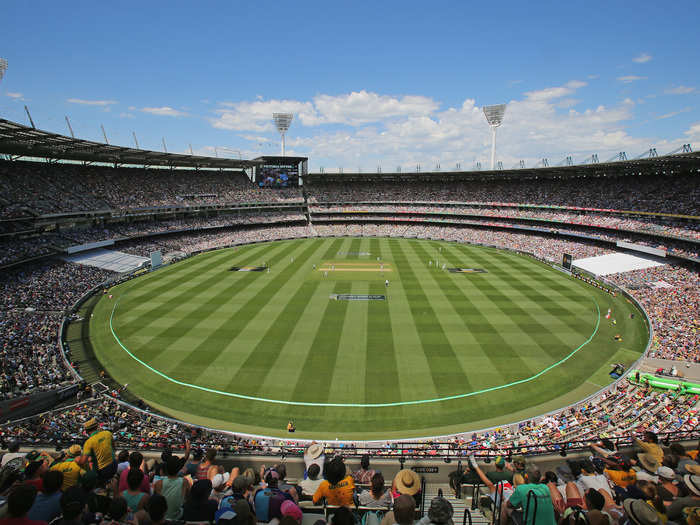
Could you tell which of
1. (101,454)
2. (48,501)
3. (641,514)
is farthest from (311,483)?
(641,514)

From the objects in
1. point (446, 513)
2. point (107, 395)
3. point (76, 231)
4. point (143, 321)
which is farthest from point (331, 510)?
point (76, 231)

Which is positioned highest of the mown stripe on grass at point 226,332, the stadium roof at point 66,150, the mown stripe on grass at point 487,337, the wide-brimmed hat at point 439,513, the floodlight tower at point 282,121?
the floodlight tower at point 282,121

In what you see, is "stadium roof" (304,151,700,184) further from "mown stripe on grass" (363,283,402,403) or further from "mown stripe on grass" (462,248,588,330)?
"mown stripe on grass" (363,283,402,403)

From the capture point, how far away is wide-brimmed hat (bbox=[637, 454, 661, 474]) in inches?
250

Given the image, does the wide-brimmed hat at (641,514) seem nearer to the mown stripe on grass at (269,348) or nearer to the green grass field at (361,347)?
the green grass field at (361,347)

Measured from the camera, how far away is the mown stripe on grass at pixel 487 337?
21.8 metres

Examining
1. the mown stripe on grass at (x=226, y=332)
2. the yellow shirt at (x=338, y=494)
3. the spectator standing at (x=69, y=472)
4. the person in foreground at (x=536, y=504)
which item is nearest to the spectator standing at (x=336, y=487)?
the yellow shirt at (x=338, y=494)

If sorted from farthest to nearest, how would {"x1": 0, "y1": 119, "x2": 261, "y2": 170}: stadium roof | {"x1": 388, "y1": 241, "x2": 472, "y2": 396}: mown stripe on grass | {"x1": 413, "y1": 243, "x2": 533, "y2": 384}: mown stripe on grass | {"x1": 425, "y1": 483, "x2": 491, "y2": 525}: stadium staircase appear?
1. {"x1": 0, "y1": 119, "x2": 261, "y2": 170}: stadium roof
2. {"x1": 413, "y1": 243, "x2": 533, "y2": 384}: mown stripe on grass
3. {"x1": 388, "y1": 241, "x2": 472, "y2": 396}: mown stripe on grass
4. {"x1": 425, "y1": 483, "x2": 491, "y2": 525}: stadium staircase

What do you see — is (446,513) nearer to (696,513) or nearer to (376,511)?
(376,511)

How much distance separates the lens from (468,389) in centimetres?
1961

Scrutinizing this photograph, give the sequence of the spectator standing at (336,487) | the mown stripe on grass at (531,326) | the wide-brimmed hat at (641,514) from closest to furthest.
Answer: the wide-brimmed hat at (641,514)
the spectator standing at (336,487)
the mown stripe on grass at (531,326)

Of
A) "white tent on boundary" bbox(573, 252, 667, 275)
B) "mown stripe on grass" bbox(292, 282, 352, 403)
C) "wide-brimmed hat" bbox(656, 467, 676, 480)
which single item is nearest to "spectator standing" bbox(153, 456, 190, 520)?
"wide-brimmed hat" bbox(656, 467, 676, 480)

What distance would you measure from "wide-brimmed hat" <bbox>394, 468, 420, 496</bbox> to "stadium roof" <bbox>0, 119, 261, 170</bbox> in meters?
40.2

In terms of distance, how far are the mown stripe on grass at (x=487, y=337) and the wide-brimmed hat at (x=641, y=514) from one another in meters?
18.1
